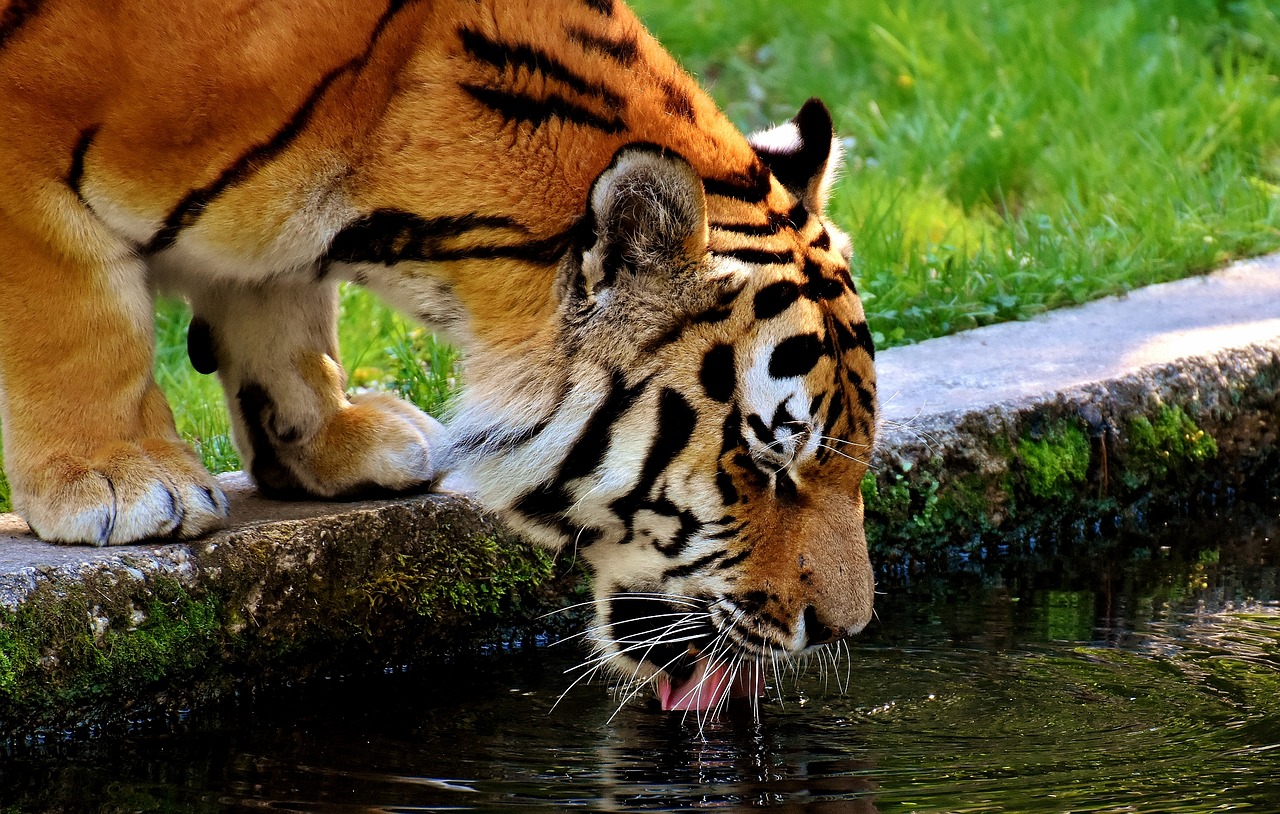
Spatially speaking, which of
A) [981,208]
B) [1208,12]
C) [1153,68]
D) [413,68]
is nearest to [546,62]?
[413,68]

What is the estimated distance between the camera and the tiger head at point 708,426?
9.63ft

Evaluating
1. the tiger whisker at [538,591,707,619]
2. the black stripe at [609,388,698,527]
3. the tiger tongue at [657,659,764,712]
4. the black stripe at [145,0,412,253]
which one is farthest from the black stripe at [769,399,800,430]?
the black stripe at [145,0,412,253]

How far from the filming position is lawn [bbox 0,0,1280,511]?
217 inches

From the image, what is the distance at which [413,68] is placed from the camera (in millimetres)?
3037

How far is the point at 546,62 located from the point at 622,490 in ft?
2.60

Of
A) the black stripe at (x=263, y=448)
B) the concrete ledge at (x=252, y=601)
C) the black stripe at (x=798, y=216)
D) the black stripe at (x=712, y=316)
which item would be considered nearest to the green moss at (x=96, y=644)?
the concrete ledge at (x=252, y=601)

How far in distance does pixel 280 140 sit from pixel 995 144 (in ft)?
14.9

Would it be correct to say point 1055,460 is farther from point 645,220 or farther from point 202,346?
point 202,346

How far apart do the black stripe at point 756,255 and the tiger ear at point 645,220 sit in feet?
0.19

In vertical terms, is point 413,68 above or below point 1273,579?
above

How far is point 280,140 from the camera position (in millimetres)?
3027

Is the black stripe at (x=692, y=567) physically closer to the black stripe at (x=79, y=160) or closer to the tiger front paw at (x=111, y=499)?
the tiger front paw at (x=111, y=499)

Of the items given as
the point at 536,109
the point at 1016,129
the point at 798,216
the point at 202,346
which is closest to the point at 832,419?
the point at 798,216

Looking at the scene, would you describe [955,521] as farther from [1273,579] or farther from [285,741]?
[285,741]
